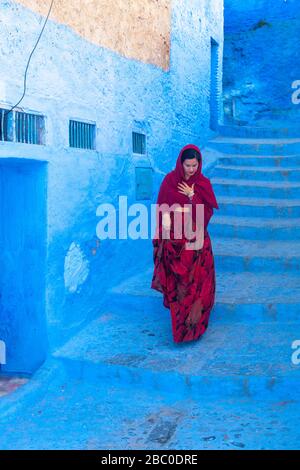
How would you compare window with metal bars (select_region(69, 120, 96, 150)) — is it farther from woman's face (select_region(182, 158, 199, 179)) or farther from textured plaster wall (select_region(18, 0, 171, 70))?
woman's face (select_region(182, 158, 199, 179))

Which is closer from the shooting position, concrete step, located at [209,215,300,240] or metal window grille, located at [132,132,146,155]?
metal window grille, located at [132,132,146,155]

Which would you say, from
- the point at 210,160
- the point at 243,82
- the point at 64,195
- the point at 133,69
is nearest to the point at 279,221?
the point at 210,160

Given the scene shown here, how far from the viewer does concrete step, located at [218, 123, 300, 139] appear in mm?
9625

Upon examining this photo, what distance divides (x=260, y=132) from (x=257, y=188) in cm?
260

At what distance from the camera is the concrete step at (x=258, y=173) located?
789cm

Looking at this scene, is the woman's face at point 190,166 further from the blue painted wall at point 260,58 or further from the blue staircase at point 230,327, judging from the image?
the blue painted wall at point 260,58

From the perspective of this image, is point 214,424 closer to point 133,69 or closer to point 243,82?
point 133,69

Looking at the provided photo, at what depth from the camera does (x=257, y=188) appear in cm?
751

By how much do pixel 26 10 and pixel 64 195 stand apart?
140cm

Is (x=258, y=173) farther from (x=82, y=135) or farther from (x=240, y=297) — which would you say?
(x=82, y=135)

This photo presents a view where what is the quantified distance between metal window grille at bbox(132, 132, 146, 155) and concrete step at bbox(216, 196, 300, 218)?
5.35 ft

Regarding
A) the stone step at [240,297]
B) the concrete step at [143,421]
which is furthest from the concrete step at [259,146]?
the concrete step at [143,421]

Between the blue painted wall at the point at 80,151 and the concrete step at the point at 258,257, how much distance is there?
89cm

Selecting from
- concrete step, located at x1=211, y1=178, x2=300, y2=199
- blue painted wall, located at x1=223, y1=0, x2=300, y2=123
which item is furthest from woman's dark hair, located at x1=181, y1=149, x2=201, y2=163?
blue painted wall, located at x1=223, y1=0, x2=300, y2=123
